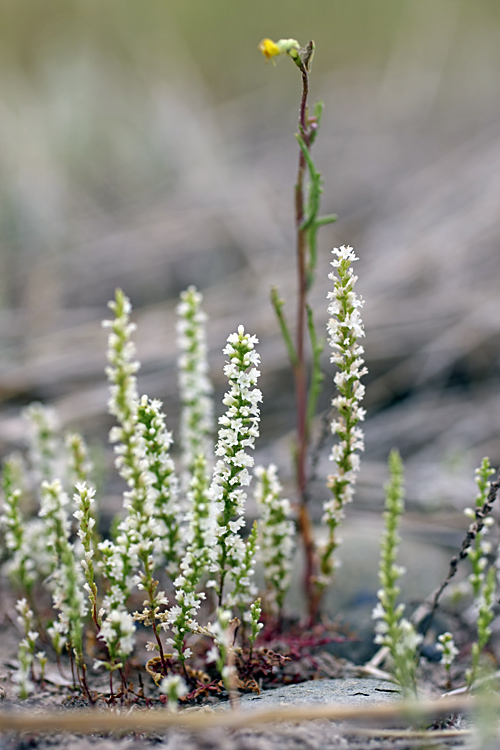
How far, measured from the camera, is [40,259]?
6.20 m

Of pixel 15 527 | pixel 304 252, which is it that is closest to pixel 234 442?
pixel 15 527

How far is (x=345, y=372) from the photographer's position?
6.49 ft

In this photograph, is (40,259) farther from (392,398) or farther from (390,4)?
(390,4)

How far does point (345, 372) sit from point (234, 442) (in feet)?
1.36

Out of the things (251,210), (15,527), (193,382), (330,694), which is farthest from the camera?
(251,210)

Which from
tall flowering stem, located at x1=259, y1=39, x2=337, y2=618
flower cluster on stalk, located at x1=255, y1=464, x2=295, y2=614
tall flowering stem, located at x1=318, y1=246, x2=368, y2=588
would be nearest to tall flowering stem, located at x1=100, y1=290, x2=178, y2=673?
flower cluster on stalk, located at x1=255, y1=464, x2=295, y2=614

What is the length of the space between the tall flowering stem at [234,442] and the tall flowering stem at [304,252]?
1.66ft

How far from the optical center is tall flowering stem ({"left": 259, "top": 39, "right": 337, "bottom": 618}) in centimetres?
203

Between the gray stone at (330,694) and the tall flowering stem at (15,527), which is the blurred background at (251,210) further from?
the tall flowering stem at (15,527)

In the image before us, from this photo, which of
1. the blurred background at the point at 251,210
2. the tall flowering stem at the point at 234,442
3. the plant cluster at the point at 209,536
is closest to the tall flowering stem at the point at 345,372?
the plant cluster at the point at 209,536

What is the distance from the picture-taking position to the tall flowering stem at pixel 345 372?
73.4 inches

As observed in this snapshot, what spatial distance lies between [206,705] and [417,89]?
9.53 metres

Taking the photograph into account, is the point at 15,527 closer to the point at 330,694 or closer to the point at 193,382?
the point at 193,382

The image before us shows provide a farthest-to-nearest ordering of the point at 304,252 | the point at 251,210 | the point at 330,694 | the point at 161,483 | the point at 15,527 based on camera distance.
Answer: the point at 251,210 → the point at 304,252 → the point at 15,527 → the point at 161,483 → the point at 330,694
